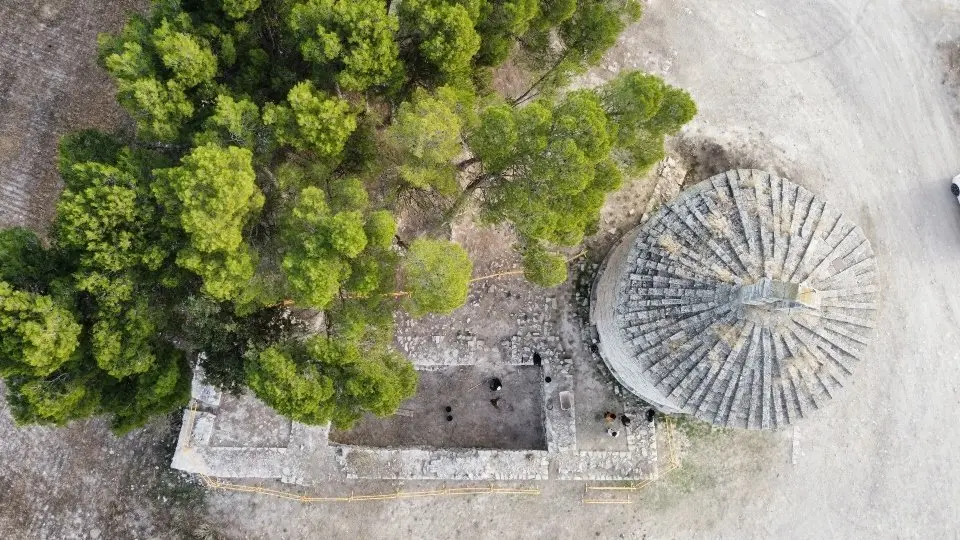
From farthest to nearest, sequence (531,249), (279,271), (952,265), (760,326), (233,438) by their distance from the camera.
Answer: (952,265) < (233,438) < (531,249) < (279,271) < (760,326)

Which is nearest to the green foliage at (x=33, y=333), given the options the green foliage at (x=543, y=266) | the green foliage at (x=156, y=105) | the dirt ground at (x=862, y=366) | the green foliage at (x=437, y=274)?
the green foliage at (x=156, y=105)

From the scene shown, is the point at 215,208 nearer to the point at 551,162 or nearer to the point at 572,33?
the point at 551,162

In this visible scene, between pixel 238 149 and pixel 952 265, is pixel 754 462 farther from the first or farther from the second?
pixel 238 149

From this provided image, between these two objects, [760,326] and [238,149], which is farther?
[238,149]

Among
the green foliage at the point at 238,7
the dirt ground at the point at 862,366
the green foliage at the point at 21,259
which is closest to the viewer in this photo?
the green foliage at the point at 21,259

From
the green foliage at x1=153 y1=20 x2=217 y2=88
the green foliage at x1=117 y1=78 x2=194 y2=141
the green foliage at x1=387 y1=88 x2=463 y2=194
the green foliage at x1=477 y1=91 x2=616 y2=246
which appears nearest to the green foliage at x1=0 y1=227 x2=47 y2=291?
the green foliage at x1=117 y1=78 x2=194 y2=141

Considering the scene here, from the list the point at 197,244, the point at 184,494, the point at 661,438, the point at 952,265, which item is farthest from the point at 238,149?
the point at 952,265

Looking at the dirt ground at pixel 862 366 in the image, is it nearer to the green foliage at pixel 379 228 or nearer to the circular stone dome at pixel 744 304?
the circular stone dome at pixel 744 304
